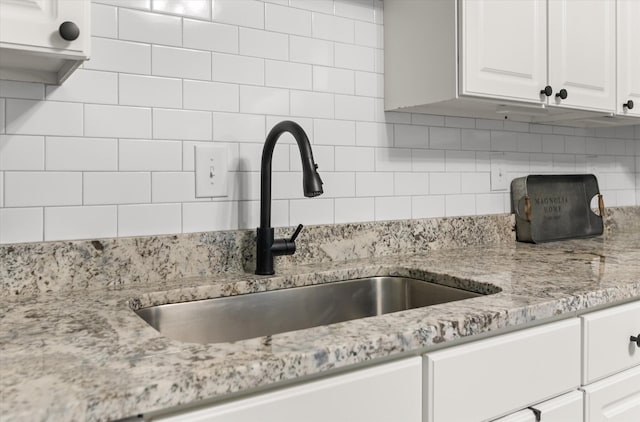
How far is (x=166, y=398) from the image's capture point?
0.61 metres

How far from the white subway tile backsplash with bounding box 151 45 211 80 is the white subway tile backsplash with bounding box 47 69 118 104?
0.37 ft

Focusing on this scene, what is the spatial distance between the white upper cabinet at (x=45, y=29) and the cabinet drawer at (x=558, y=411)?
3.30 feet

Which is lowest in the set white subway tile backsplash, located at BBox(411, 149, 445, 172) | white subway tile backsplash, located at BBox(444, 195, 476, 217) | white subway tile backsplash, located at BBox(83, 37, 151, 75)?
white subway tile backsplash, located at BBox(444, 195, 476, 217)

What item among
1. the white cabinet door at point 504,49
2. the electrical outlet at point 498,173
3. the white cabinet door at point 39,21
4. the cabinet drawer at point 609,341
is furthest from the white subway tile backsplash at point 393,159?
the white cabinet door at point 39,21

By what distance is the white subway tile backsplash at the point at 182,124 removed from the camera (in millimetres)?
1273

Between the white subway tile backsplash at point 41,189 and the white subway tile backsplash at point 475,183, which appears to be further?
the white subway tile backsplash at point 475,183

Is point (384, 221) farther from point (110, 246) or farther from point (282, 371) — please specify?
point (282, 371)

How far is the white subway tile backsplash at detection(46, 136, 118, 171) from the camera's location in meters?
1.15

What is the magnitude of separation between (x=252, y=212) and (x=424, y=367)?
71 centimetres

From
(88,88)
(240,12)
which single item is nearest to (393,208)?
(240,12)

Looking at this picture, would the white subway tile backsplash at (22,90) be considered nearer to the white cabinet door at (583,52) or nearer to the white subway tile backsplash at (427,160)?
the white subway tile backsplash at (427,160)

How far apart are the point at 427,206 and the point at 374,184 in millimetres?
243

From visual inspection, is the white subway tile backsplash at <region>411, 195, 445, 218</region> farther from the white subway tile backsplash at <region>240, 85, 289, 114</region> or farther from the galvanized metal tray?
the white subway tile backsplash at <region>240, 85, 289, 114</region>

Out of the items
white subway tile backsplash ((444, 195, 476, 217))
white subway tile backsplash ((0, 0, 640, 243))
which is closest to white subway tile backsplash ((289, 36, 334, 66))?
white subway tile backsplash ((0, 0, 640, 243))
